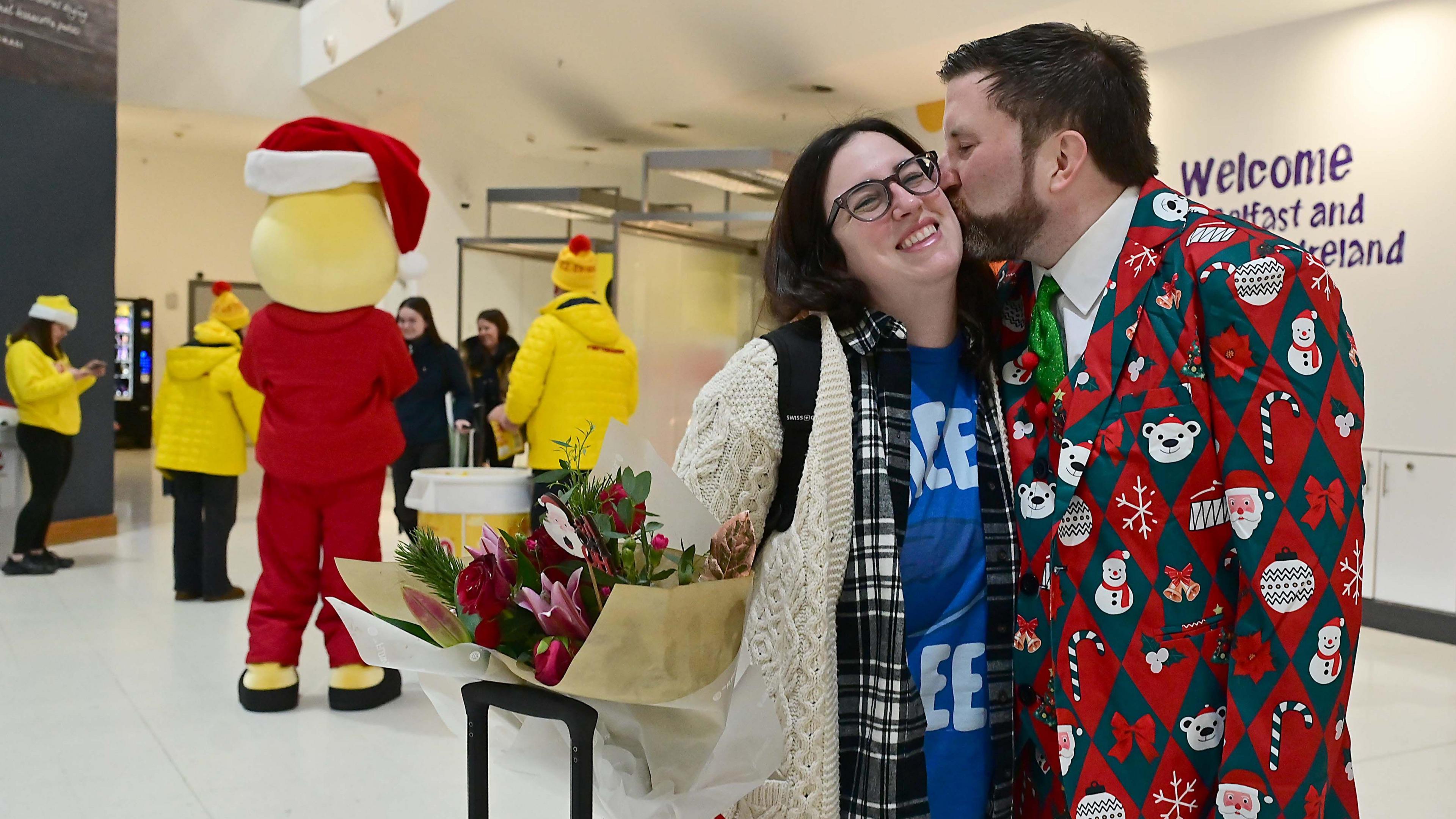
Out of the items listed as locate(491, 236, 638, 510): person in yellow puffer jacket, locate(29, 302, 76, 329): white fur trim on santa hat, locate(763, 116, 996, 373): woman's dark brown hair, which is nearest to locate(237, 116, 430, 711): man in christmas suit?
locate(491, 236, 638, 510): person in yellow puffer jacket

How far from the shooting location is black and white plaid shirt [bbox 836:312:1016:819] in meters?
1.48

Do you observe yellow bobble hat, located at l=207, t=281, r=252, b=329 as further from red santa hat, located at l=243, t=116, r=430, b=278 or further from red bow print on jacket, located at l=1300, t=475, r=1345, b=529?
red bow print on jacket, located at l=1300, t=475, r=1345, b=529

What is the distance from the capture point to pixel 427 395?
261 inches

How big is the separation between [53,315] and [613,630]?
274 inches

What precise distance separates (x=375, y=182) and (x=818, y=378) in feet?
10.6

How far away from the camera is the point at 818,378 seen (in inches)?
60.8

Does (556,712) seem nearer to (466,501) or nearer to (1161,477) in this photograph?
(1161,477)

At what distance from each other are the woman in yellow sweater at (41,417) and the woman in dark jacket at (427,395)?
6.53 feet

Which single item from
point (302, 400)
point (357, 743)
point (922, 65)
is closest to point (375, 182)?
point (302, 400)

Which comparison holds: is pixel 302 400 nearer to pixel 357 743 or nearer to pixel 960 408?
pixel 357 743

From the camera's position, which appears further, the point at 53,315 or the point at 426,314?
the point at 53,315

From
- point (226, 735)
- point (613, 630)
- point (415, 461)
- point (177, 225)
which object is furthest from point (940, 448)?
point (177, 225)

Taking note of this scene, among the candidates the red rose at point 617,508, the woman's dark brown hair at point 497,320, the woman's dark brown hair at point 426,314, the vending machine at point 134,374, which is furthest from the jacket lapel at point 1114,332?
the vending machine at point 134,374

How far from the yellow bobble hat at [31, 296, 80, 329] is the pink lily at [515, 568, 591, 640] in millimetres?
6824
